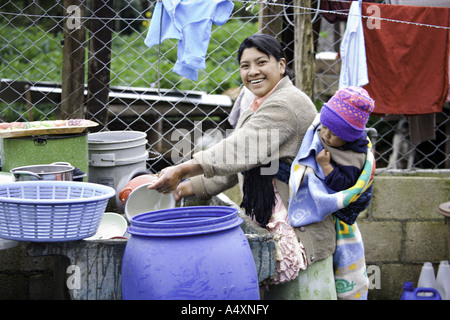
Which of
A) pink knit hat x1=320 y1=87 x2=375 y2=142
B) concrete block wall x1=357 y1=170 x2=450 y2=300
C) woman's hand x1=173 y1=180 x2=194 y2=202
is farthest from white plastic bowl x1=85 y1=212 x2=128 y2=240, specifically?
concrete block wall x1=357 y1=170 x2=450 y2=300

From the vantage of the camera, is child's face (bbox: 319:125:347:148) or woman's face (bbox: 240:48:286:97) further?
woman's face (bbox: 240:48:286:97)

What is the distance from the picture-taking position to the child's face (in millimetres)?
2797

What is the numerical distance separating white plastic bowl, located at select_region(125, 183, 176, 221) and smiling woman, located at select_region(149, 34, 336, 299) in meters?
0.42

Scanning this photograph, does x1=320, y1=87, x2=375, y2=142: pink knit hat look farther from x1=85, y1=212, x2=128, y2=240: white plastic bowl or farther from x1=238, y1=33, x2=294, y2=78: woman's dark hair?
x1=85, y1=212, x2=128, y2=240: white plastic bowl

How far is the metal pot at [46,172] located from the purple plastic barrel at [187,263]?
2.24 feet

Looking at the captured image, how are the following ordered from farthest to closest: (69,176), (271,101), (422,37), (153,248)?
1. (422,37)
2. (69,176)
3. (271,101)
4. (153,248)

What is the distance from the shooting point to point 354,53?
14.5 ft

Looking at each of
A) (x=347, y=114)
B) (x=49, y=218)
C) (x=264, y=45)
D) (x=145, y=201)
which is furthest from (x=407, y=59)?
(x=49, y=218)

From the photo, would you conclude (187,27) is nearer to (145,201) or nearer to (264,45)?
(264,45)

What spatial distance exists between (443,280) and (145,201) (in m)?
2.66
